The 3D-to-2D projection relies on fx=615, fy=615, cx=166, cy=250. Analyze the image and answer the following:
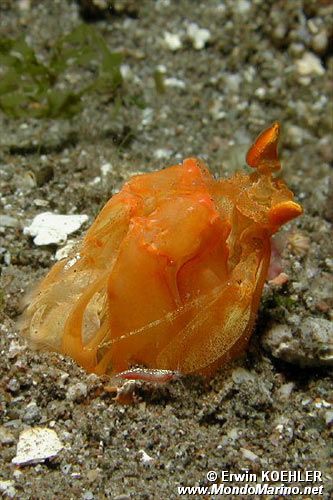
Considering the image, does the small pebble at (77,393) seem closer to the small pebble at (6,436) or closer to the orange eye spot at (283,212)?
the small pebble at (6,436)

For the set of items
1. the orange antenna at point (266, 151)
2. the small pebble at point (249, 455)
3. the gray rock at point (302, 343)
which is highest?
the orange antenna at point (266, 151)

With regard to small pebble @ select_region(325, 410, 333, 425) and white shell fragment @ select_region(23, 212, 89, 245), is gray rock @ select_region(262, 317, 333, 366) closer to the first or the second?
small pebble @ select_region(325, 410, 333, 425)

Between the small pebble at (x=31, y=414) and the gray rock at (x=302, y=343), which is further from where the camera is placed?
the gray rock at (x=302, y=343)

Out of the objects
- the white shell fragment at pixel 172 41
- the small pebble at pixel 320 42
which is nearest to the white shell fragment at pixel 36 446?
the white shell fragment at pixel 172 41

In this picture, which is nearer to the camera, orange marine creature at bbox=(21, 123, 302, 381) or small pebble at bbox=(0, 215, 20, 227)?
orange marine creature at bbox=(21, 123, 302, 381)

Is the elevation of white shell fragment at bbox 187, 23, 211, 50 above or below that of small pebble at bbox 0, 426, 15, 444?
above

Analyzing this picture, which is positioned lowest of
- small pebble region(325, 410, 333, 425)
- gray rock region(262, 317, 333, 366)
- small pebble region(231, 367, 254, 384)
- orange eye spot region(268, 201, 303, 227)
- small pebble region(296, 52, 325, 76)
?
small pebble region(325, 410, 333, 425)

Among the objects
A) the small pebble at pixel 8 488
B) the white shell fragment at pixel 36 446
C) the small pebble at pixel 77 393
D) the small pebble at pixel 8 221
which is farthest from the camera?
the small pebble at pixel 8 221

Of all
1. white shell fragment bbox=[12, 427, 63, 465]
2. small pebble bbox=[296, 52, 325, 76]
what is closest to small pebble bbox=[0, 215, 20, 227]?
white shell fragment bbox=[12, 427, 63, 465]
